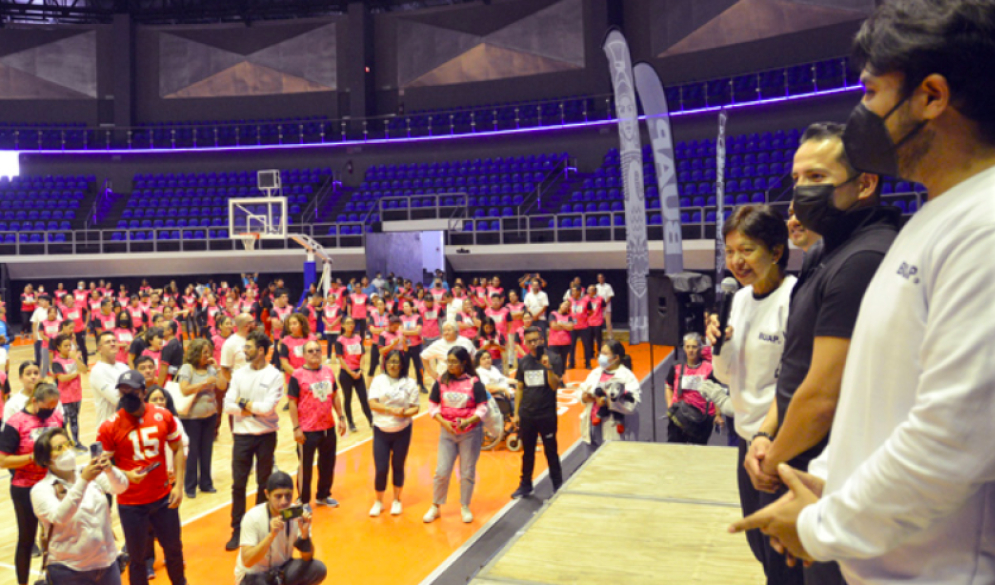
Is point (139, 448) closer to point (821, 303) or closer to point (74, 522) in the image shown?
point (74, 522)

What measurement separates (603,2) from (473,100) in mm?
6335

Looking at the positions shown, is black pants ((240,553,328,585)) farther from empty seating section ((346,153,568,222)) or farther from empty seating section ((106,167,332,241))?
empty seating section ((106,167,332,241))

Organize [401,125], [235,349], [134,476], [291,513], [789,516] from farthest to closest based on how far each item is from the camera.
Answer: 1. [401,125]
2. [235,349]
3. [134,476]
4. [291,513]
5. [789,516]

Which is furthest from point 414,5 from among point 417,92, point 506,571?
point 506,571

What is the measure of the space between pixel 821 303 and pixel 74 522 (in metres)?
4.75

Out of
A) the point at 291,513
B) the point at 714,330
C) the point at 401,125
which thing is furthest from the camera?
the point at 401,125

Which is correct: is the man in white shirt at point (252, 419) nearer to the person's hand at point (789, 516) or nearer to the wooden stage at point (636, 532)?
the wooden stage at point (636, 532)

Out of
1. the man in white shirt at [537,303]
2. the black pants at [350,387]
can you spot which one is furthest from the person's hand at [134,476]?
the man in white shirt at [537,303]

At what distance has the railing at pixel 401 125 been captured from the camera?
2341 centimetres

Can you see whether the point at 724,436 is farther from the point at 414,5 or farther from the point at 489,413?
the point at 414,5

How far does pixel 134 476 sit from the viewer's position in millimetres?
5250

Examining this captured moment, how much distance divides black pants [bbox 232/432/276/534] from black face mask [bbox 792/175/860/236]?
589cm

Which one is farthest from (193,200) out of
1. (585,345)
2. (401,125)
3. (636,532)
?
(636,532)

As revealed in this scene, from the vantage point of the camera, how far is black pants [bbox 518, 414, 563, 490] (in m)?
7.92
